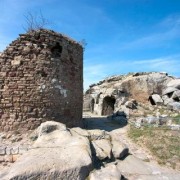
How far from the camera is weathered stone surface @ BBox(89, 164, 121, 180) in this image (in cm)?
527

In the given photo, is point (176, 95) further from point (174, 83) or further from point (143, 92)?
point (143, 92)

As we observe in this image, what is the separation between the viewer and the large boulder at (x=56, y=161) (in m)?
4.82

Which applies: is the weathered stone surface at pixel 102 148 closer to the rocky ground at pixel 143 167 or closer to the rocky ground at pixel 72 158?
the rocky ground at pixel 72 158

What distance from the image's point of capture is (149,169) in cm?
682

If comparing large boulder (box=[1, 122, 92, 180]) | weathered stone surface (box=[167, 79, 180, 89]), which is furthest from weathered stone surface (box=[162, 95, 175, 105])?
large boulder (box=[1, 122, 92, 180])

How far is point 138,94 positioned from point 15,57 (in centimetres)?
1018

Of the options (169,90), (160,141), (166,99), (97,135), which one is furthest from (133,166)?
(169,90)

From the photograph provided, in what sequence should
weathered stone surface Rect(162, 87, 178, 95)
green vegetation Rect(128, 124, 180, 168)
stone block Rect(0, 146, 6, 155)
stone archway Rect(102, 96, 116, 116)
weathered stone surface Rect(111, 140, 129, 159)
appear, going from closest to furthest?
stone block Rect(0, 146, 6, 155) → weathered stone surface Rect(111, 140, 129, 159) → green vegetation Rect(128, 124, 180, 168) → weathered stone surface Rect(162, 87, 178, 95) → stone archway Rect(102, 96, 116, 116)

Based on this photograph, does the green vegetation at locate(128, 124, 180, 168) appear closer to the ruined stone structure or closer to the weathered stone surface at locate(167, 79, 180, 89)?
the ruined stone structure

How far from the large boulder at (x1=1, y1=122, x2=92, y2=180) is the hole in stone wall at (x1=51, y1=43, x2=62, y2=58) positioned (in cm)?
334

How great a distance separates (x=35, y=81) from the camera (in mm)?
8047

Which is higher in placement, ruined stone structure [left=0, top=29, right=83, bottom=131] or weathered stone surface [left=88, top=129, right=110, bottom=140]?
ruined stone structure [left=0, top=29, right=83, bottom=131]

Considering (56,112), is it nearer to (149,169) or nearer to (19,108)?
(19,108)

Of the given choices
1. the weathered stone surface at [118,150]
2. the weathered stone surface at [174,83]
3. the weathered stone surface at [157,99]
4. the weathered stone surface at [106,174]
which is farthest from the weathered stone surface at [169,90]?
the weathered stone surface at [106,174]
